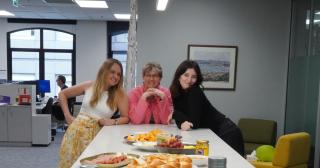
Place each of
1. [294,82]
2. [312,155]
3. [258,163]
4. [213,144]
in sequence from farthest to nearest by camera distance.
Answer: [294,82] < [312,155] < [258,163] < [213,144]

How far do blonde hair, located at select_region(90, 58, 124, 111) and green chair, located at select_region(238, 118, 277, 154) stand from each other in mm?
2823

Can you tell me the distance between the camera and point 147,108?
10.1 feet

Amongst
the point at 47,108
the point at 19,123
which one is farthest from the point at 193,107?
the point at 47,108

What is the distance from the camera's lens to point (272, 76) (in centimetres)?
542

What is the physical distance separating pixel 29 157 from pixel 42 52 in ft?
18.0

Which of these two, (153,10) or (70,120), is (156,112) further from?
(153,10)

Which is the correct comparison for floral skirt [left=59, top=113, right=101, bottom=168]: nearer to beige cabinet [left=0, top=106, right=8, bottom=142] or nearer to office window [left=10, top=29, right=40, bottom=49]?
beige cabinet [left=0, top=106, right=8, bottom=142]

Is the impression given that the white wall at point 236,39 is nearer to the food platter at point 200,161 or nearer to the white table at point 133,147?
the white table at point 133,147

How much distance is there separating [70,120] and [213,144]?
1.46 meters

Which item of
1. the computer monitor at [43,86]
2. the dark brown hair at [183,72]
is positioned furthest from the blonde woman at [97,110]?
the computer monitor at [43,86]

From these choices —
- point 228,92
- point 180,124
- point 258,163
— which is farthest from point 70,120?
point 228,92

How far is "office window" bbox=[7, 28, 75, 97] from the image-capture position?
1056 centimetres

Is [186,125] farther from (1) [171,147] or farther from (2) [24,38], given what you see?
(2) [24,38]

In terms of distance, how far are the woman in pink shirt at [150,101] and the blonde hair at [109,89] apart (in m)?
0.19
